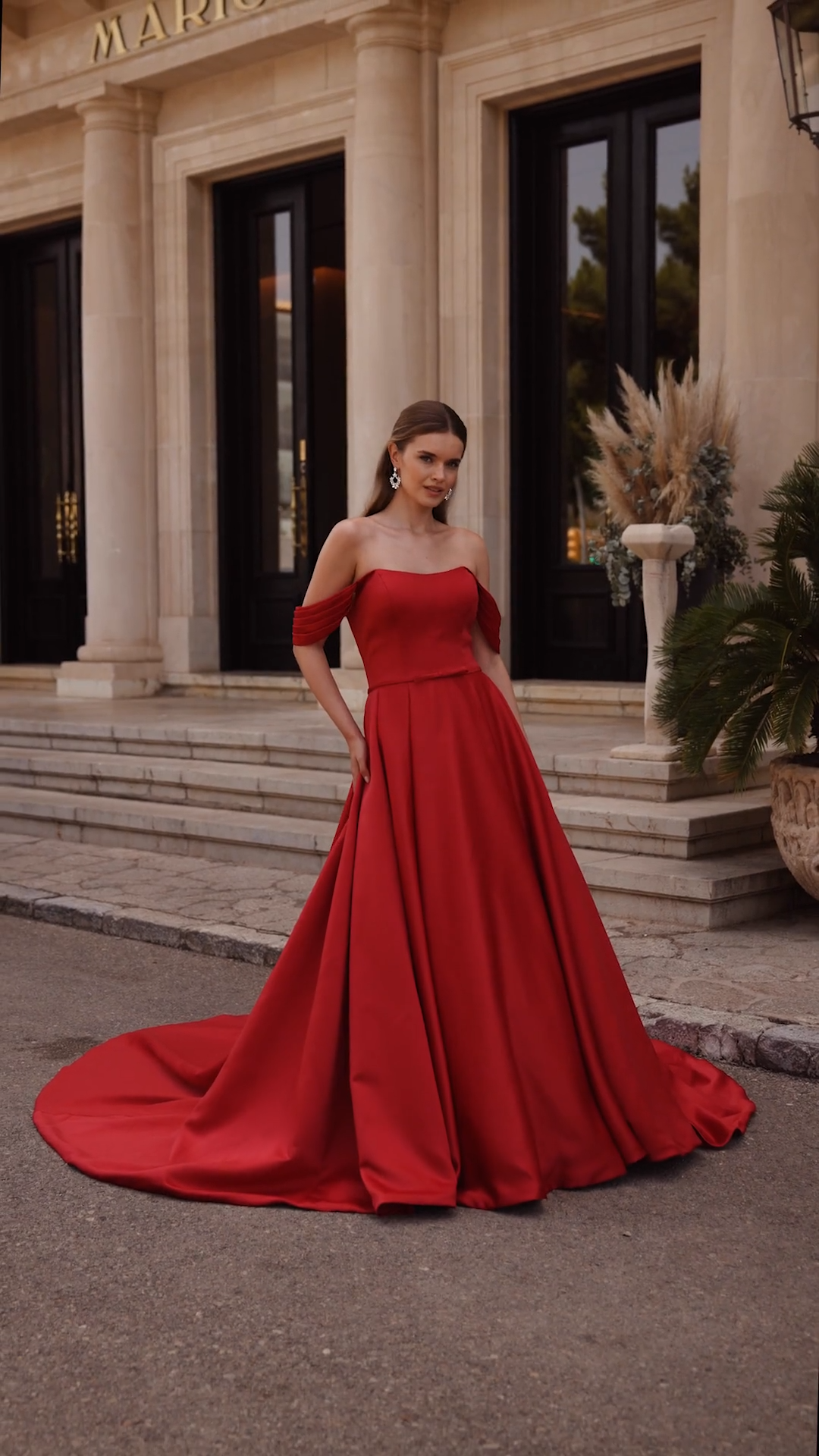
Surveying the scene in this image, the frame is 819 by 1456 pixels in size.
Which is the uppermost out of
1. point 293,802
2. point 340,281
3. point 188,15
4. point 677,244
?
point 188,15

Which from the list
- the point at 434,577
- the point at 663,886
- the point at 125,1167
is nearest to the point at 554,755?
the point at 663,886

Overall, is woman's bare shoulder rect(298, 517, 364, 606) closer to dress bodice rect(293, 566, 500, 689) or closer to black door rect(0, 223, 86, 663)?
dress bodice rect(293, 566, 500, 689)

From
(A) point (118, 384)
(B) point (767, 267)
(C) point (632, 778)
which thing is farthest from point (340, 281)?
(C) point (632, 778)

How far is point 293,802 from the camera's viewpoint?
8.52 m

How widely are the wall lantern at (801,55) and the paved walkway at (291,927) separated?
325 centimetres

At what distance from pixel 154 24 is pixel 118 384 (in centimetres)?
288

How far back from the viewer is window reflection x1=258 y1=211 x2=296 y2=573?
1327 centimetres

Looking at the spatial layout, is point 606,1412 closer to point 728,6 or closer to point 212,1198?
point 212,1198

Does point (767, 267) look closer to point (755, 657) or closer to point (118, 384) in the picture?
point (755, 657)

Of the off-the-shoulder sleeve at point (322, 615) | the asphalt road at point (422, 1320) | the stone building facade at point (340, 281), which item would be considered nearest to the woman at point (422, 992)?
the off-the-shoulder sleeve at point (322, 615)

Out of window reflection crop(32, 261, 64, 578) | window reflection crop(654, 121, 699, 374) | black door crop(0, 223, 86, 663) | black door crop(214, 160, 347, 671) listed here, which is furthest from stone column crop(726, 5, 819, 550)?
window reflection crop(32, 261, 64, 578)

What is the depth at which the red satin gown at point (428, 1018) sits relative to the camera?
370 centimetres

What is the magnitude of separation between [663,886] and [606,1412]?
383 centimetres

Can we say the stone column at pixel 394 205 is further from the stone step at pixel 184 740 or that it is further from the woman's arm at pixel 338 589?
the woman's arm at pixel 338 589
